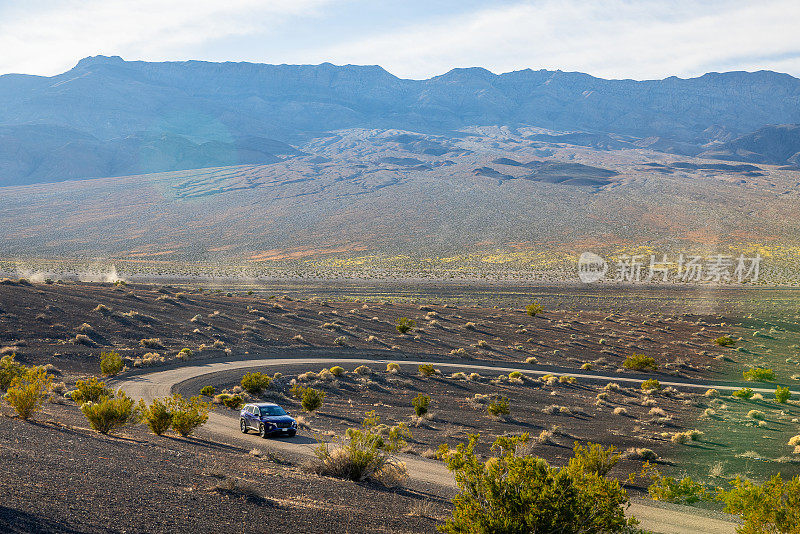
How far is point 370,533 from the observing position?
9.25 metres

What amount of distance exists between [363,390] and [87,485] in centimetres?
1891

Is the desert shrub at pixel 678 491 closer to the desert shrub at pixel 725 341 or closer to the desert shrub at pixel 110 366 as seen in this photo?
the desert shrub at pixel 110 366

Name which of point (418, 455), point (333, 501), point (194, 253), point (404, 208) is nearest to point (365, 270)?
point (194, 253)

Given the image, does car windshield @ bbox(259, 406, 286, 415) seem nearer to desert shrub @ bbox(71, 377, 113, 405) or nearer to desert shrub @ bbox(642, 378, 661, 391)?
desert shrub @ bbox(71, 377, 113, 405)

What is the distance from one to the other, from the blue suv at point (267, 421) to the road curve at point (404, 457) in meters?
0.33

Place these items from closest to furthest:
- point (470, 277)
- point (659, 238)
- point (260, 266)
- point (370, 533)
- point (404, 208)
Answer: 1. point (370, 533)
2. point (470, 277)
3. point (260, 266)
4. point (659, 238)
5. point (404, 208)

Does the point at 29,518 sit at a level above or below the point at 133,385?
above

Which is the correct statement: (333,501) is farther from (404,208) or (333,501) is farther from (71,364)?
(404,208)

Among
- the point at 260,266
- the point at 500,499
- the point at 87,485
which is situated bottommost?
the point at 260,266

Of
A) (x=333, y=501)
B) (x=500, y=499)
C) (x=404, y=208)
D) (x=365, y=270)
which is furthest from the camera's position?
(x=404, y=208)

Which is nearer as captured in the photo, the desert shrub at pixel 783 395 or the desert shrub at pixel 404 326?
the desert shrub at pixel 783 395

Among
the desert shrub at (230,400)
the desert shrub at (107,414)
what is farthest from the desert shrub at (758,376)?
the desert shrub at (107,414)

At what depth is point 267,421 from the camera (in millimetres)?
18766

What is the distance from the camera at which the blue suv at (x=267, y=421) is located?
1873 cm
